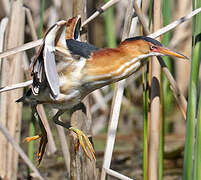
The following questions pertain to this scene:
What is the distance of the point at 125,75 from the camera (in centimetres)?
133

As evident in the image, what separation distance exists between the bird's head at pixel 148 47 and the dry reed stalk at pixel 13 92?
628 millimetres

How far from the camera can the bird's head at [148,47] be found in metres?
1.27

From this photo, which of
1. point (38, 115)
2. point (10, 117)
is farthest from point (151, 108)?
point (10, 117)

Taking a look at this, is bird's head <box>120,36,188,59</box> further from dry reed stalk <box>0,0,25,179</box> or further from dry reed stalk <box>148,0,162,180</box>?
dry reed stalk <box>0,0,25,179</box>

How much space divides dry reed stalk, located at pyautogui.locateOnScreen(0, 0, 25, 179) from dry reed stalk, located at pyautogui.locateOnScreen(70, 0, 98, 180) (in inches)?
14.2

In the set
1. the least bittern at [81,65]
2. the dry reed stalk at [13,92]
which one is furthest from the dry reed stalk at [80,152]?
the dry reed stalk at [13,92]

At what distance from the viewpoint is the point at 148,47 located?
1.28 meters

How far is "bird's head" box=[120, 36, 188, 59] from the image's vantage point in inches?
50.1

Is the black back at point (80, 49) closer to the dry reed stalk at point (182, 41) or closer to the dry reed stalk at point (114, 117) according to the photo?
the dry reed stalk at point (114, 117)

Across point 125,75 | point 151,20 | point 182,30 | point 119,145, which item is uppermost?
point 182,30

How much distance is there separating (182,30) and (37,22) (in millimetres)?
1227

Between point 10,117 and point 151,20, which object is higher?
point 151,20

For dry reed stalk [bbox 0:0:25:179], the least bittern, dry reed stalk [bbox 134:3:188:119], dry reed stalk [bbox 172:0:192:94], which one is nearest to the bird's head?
the least bittern

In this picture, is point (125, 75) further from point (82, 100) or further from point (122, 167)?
point (122, 167)
